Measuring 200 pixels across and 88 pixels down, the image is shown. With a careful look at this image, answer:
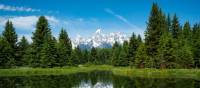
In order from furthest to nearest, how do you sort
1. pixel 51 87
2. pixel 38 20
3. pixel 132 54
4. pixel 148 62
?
pixel 132 54, pixel 38 20, pixel 148 62, pixel 51 87

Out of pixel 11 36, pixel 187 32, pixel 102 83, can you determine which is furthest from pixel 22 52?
pixel 102 83

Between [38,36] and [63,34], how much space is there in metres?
19.5

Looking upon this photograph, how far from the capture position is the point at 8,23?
298ft

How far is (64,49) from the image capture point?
94875 millimetres

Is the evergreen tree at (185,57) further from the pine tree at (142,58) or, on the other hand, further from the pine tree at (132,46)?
the pine tree at (132,46)

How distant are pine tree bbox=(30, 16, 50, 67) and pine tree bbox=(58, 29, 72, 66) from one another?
6.11 metres

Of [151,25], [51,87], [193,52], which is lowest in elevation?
[51,87]

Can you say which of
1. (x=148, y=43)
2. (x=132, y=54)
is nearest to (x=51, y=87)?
(x=148, y=43)

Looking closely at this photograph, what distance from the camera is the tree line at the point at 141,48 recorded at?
7212 centimetres

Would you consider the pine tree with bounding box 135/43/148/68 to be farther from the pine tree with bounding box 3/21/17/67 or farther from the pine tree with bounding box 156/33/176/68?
the pine tree with bounding box 3/21/17/67

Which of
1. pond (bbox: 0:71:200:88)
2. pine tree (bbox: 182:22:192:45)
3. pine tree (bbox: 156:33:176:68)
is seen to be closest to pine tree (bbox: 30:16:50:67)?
pine tree (bbox: 156:33:176:68)

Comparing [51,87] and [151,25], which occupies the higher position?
[151,25]

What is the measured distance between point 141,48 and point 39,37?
2776cm

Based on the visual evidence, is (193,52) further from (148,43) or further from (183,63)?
(148,43)
